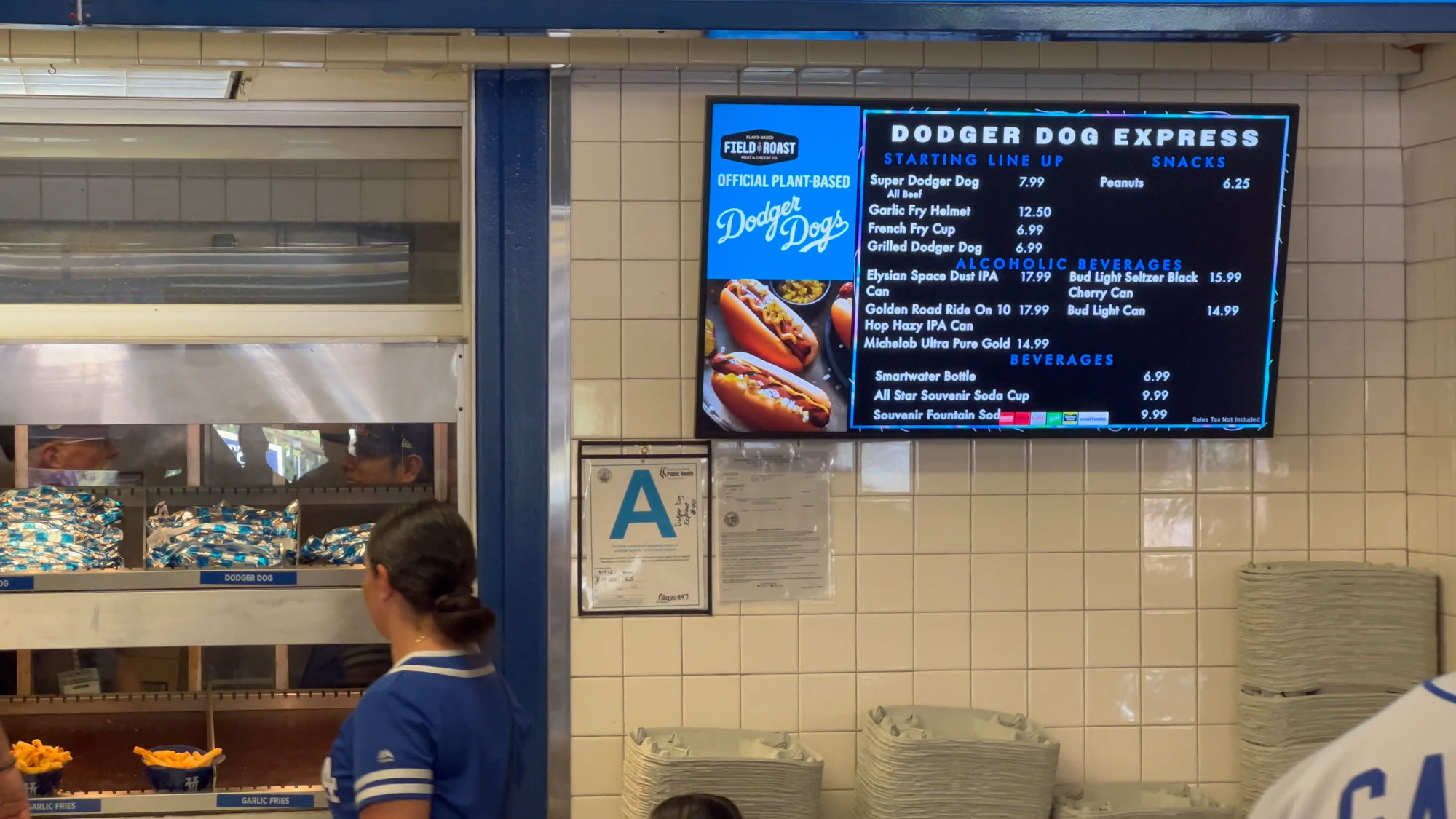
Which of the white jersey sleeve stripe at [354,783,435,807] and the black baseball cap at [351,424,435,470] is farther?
the black baseball cap at [351,424,435,470]

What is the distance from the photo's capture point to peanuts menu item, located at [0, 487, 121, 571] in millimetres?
2947

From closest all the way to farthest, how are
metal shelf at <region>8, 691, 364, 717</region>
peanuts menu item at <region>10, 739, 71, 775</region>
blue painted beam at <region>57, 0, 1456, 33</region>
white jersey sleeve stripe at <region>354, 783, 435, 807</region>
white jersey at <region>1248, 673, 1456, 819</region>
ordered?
white jersey at <region>1248, 673, 1456, 819</region>, white jersey sleeve stripe at <region>354, 783, 435, 807</region>, blue painted beam at <region>57, 0, 1456, 33</region>, peanuts menu item at <region>10, 739, 71, 775</region>, metal shelf at <region>8, 691, 364, 717</region>

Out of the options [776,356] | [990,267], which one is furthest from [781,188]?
[990,267]

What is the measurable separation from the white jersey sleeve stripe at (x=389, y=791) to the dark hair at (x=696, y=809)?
407mm

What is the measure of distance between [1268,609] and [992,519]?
0.68 meters

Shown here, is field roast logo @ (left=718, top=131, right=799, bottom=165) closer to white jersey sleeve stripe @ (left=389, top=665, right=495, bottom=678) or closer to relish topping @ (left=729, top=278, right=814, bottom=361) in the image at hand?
relish topping @ (left=729, top=278, right=814, bottom=361)

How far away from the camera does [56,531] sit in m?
2.98

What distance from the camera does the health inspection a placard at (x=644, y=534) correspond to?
3.05 metres

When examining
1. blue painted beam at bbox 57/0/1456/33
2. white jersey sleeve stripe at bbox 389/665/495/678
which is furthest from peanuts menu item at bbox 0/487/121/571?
white jersey sleeve stripe at bbox 389/665/495/678

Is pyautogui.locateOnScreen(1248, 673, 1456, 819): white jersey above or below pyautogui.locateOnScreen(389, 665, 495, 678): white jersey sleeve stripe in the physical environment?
above

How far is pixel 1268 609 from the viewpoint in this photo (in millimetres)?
3070

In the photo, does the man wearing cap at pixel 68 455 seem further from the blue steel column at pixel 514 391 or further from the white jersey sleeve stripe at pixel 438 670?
the white jersey sleeve stripe at pixel 438 670

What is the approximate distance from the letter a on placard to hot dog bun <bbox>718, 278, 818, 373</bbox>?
1.31 ft

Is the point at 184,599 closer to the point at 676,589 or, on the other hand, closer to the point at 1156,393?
the point at 676,589
